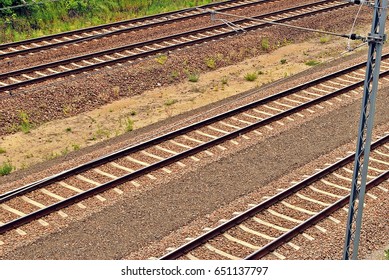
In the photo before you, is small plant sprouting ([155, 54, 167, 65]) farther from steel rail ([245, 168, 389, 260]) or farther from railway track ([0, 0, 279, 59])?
steel rail ([245, 168, 389, 260])

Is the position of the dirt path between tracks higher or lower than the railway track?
lower

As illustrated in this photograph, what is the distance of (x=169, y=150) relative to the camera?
800 inches

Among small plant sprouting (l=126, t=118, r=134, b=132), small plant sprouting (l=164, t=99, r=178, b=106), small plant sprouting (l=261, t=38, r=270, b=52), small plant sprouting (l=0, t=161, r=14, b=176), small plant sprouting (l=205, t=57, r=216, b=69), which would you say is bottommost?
small plant sprouting (l=0, t=161, r=14, b=176)

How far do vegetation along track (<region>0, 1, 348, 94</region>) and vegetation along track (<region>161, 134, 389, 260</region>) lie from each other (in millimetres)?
6184

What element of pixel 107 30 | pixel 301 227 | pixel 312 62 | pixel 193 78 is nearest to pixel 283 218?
pixel 301 227

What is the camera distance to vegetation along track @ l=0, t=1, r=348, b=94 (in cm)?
2516

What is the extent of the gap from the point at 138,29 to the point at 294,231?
17154 mm

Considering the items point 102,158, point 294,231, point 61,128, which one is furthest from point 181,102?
point 294,231

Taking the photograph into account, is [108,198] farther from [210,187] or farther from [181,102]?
[181,102]

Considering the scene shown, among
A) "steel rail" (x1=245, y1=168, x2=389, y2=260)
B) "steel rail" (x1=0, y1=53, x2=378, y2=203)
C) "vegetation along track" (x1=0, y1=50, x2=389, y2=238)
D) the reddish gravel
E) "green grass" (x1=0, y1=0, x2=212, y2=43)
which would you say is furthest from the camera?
"green grass" (x1=0, y1=0, x2=212, y2=43)

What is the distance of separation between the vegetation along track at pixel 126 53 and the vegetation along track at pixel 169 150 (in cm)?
304

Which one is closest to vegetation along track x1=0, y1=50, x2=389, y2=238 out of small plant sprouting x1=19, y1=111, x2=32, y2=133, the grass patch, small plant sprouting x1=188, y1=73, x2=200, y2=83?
the grass patch

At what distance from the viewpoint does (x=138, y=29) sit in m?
30.9

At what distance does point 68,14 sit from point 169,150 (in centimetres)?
1531
